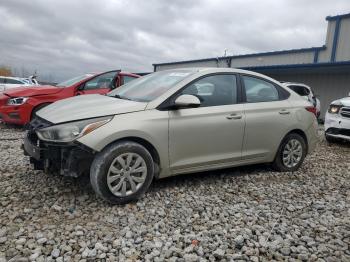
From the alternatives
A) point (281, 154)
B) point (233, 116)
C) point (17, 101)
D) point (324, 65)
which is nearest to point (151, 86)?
point (233, 116)

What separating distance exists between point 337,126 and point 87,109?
6.20m

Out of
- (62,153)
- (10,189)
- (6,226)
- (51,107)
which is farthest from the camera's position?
(51,107)

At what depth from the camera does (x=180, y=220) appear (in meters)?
3.51

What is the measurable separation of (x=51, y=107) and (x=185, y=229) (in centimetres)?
227

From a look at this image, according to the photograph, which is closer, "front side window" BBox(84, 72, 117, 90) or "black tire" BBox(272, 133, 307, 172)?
"black tire" BBox(272, 133, 307, 172)

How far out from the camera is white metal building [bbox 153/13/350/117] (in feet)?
52.2

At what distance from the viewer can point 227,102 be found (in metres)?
4.59

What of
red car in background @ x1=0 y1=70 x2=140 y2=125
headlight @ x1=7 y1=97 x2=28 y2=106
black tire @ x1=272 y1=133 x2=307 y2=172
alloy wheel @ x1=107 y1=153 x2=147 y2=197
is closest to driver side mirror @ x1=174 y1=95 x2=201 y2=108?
alloy wheel @ x1=107 y1=153 x2=147 y2=197

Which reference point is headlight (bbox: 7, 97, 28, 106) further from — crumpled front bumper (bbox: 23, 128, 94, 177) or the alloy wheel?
the alloy wheel

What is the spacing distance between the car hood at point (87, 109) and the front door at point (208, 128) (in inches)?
20.5

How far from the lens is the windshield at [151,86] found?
4.21 metres

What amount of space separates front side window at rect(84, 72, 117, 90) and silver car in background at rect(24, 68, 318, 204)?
362 centimetres

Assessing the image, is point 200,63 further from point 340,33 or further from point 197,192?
point 197,192

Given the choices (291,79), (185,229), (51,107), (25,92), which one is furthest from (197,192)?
(291,79)
